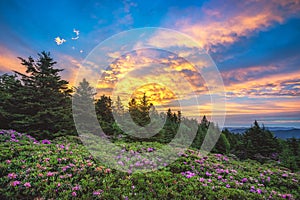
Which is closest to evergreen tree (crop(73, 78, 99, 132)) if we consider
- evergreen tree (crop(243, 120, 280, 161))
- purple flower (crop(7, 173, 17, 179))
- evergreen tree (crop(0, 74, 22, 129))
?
evergreen tree (crop(0, 74, 22, 129))

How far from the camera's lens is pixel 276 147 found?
1800 cm

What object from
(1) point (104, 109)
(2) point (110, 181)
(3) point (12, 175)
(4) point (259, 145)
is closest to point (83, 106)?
(1) point (104, 109)

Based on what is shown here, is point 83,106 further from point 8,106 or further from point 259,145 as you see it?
point 259,145

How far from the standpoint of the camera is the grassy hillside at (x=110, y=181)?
3.65m

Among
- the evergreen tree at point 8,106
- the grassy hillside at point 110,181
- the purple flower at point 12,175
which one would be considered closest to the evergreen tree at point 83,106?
the evergreen tree at point 8,106

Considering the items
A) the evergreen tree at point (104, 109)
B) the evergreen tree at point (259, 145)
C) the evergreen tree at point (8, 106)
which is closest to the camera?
the evergreen tree at point (8, 106)

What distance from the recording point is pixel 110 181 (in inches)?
163

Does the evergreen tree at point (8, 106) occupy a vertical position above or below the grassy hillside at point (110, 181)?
above

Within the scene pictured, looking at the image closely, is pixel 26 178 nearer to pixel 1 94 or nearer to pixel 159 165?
pixel 159 165

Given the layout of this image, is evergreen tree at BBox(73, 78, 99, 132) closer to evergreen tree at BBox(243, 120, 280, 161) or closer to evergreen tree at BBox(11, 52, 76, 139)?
evergreen tree at BBox(11, 52, 76, 139)

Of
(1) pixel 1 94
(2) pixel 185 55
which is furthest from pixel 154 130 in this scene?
(1) pixel 1 94

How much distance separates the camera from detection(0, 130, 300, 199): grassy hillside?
3.65m

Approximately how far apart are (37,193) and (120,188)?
173cm

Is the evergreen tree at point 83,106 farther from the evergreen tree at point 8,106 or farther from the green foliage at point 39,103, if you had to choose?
the evergreen tree at point 8,106
